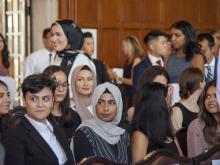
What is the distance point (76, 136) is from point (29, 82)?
0.54 meters

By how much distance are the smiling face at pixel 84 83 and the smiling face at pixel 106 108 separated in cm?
69

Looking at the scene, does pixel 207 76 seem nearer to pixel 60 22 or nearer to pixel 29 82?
pixel 60 22

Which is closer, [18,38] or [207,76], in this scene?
[207,76]

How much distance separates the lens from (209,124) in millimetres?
4082

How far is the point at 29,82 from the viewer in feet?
10.7

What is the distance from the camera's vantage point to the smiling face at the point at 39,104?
323 cm

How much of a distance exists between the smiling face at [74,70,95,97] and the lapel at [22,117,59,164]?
4.65 ft

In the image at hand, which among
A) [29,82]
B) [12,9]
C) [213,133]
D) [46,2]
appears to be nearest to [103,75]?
[213,133]

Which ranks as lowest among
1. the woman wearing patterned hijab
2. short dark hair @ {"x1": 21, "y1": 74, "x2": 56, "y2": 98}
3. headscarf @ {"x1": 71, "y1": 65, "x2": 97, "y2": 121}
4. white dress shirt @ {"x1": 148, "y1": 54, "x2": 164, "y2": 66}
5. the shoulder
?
the shoulder

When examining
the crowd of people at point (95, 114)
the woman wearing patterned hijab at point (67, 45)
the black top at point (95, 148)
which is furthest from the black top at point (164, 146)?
the woman wearing patterned hijab at point (67, 45)

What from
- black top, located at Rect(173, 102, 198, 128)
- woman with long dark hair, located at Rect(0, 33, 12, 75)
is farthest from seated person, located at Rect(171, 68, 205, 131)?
woman with long dark hair, located at Rect(0, 33, 12, 75)

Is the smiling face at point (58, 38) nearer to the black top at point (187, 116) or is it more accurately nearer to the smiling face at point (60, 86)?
the smiling face at point (60, 86)

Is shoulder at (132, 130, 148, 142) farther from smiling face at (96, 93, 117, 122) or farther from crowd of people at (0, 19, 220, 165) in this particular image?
smiling face at (96, 93, 117, 122)

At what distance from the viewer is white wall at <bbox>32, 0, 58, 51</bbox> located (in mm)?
8552
